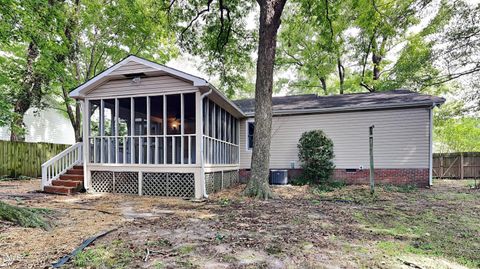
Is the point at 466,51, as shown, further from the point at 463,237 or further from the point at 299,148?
the point at 463,237

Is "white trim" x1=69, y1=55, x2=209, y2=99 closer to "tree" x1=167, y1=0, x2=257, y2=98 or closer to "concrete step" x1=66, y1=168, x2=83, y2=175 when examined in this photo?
"concrete step" x1=66, y1=168, x2=83, y2=175

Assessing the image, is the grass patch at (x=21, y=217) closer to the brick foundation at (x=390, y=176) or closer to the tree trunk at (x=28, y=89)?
the brick foundation at (x=390, y=176)

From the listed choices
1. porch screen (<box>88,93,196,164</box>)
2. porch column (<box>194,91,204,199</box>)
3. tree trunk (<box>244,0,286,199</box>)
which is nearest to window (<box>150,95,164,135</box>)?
porch screen (<box>88,93,196,164</box>)

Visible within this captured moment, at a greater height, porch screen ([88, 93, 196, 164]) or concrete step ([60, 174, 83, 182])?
porch screen ([88, 93, 196, 164])

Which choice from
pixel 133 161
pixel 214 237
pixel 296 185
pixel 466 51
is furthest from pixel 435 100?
pixel 133 161

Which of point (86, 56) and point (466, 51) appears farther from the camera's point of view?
point (86, 56)

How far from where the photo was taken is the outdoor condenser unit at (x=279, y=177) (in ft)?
36.9

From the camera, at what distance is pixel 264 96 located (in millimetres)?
8164

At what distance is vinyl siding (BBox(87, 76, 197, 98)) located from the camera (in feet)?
26.3

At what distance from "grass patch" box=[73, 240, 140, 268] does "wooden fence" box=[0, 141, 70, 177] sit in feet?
39.3

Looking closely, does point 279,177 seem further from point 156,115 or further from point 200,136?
point 156,115

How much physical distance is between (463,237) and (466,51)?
1146cm

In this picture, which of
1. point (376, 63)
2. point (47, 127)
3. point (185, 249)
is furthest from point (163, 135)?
point (47, 127)

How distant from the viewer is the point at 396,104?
10.3 m
